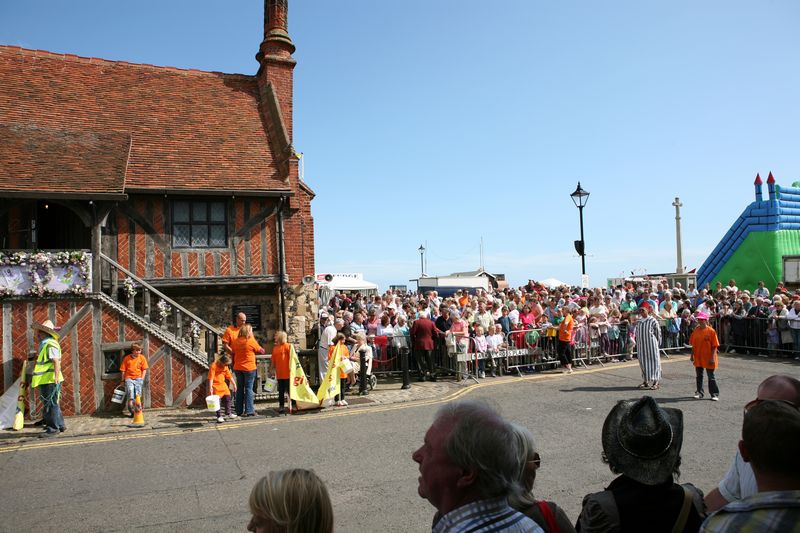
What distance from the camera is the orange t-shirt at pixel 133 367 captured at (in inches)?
418

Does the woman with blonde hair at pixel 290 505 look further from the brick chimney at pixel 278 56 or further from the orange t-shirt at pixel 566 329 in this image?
the brick chimney at pixel 278 56

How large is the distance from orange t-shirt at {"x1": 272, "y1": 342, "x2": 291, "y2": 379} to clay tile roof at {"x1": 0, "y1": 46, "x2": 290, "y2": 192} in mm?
5392

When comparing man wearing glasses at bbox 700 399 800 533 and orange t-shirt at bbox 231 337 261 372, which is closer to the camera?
man wearing glasses at bbox 700 399 800 533

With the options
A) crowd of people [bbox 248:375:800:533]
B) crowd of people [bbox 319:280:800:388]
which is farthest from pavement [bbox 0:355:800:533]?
crowd of people [bbox 248:375:800:533]

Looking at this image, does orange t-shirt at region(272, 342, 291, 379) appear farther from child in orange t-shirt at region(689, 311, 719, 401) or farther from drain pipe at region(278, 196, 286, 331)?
child in orange t-shirt at region(689, 311, 719, 401)

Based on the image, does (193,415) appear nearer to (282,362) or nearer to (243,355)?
(243,355)

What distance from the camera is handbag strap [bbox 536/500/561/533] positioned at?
2367 mm

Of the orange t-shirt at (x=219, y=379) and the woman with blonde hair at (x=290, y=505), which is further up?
the woman with blonde hair at (x=290, y=505)

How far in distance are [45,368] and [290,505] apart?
30.8ft

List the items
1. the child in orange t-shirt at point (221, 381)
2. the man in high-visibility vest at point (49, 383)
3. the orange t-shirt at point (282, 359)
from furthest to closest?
the orange t-shirt at point (282, 359) < the child in orange t-shirt at point (221, 381) < the man in high-visibility vest at point (49, 383)

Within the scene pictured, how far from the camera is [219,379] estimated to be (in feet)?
34.7

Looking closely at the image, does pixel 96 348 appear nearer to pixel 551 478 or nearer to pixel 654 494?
pixel 551 478

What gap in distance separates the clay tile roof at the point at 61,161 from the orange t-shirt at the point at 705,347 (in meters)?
12.3

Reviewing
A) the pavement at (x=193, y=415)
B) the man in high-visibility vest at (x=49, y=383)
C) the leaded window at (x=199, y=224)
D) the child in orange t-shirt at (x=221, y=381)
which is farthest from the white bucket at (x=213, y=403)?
the leaded window at (x=199, y=224)
